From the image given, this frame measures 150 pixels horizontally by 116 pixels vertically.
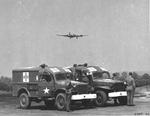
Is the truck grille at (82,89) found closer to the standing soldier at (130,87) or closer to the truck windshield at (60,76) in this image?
the truck windshield at (60,76)

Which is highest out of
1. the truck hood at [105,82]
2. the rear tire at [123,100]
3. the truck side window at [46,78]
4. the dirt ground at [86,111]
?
the truck side window at [46,78]

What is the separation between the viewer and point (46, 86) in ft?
68.5

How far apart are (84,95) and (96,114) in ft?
8.74

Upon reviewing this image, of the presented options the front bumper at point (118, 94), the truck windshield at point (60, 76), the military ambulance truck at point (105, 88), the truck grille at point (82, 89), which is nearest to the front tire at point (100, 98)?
the military ambulance truck at point (105, 88)

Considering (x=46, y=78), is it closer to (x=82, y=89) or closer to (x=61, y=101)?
(x=61, y=101)

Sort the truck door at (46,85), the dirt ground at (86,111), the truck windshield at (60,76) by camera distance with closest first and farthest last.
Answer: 1. the dirt ground at (86,111)
2. the truck door at (46,85)
3. the truck windshield at (60,76)

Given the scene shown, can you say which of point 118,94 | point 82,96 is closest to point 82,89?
point 82,96

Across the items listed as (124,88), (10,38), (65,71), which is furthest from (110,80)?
(10,38)

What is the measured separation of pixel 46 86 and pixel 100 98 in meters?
3.11

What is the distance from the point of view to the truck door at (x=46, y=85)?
68.1ft

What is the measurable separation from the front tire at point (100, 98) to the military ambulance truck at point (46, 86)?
389 mm

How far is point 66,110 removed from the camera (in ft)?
64.4

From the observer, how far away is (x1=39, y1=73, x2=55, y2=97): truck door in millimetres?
20750

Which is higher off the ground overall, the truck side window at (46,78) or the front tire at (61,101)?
the truck side window at (46,78)
